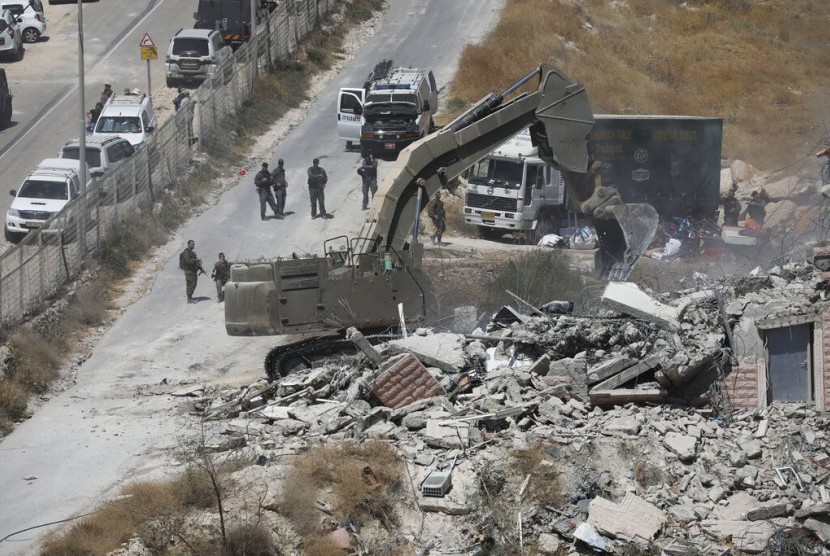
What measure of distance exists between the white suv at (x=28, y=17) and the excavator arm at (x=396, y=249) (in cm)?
3041

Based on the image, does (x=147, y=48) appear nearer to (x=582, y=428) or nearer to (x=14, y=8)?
(x=14, y=8)

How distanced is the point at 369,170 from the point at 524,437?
15.8m

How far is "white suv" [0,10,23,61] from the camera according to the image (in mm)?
43969

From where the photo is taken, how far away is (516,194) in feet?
99.3

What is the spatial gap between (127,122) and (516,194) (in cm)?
1235

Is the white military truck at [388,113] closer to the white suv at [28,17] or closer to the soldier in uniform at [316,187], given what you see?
the soldier in uniform at [316,187]

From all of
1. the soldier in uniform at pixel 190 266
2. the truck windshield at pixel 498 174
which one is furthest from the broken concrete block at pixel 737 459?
the truck windshield at pixel 498 174

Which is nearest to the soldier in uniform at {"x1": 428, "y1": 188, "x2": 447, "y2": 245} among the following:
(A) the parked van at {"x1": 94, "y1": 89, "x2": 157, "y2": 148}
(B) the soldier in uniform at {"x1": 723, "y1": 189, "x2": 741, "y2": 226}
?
(B) the soldier in uniform at {"x1": 723, "y1": 189, "x2": 741, "y2": 226}

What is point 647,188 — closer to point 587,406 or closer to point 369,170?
point 369,170

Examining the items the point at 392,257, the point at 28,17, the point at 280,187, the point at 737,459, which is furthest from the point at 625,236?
the point at 28,17

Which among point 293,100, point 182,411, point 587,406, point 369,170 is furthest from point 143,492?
point 293,100

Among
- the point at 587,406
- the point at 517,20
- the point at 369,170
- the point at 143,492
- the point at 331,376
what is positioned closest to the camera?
the point at 143,492

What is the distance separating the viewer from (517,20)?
44750mm

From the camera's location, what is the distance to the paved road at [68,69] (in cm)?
3841
